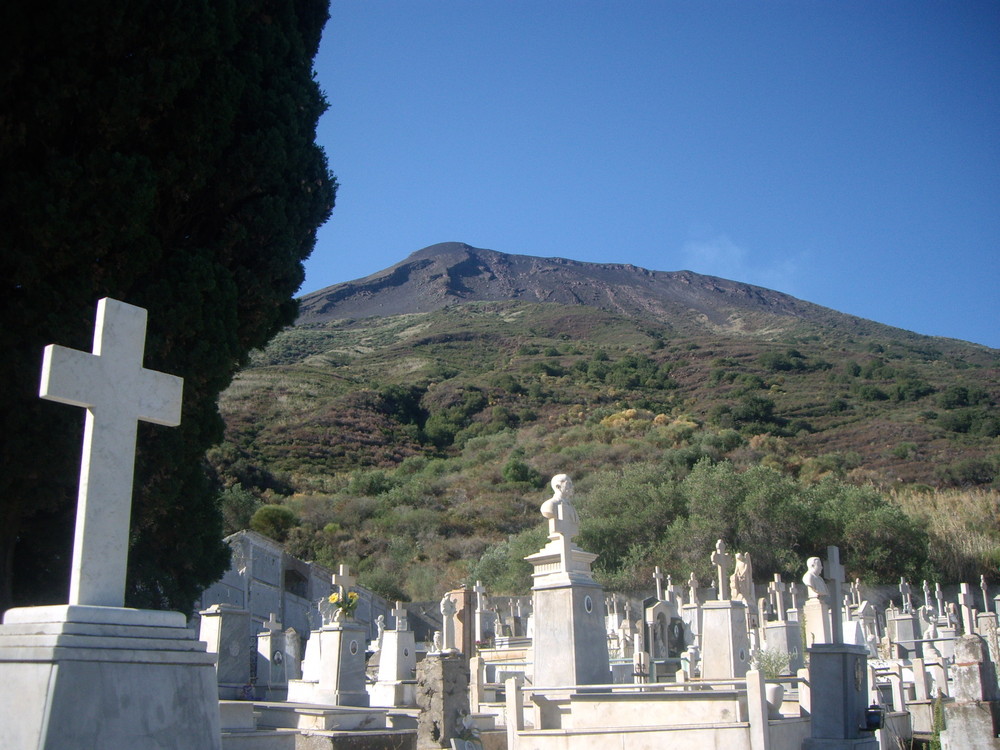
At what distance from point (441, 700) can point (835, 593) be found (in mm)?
5662

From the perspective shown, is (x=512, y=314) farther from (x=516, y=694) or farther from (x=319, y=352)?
(x=516, y=694)

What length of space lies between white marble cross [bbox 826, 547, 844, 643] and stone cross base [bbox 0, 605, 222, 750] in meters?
9.18

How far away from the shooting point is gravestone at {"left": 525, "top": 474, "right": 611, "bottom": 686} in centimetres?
1185

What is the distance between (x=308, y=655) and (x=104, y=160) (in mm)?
10687

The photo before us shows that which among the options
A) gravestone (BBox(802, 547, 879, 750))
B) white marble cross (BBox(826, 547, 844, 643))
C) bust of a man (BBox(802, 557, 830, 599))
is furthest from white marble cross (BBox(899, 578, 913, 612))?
gravestone (BBox(802, 547, 879, 750))

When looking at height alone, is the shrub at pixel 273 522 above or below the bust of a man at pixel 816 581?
above

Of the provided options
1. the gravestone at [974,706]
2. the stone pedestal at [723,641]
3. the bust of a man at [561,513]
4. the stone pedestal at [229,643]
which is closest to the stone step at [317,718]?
the stone pedestal at [229,643]

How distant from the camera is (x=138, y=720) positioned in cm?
399

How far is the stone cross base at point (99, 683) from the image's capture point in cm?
383

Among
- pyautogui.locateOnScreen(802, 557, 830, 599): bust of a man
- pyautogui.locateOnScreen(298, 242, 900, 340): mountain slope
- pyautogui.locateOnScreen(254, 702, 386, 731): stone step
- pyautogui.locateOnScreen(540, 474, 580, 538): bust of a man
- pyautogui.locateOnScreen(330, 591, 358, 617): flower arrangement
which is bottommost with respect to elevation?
pyautogui.locateOnScreen(254, 702, 386, 731): stone step

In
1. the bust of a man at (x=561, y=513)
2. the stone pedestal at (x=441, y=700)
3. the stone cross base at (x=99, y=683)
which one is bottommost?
the stone pedestal at (x=441, y=700)

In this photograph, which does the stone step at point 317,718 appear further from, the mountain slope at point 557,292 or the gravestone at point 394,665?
the mountain slope at point 557,292

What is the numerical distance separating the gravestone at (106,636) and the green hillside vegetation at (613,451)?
32444 mm

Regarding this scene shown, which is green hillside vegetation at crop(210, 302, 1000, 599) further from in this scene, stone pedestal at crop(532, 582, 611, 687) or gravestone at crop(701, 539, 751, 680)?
stone pedestal at crop(532, 582, 611, 687)
